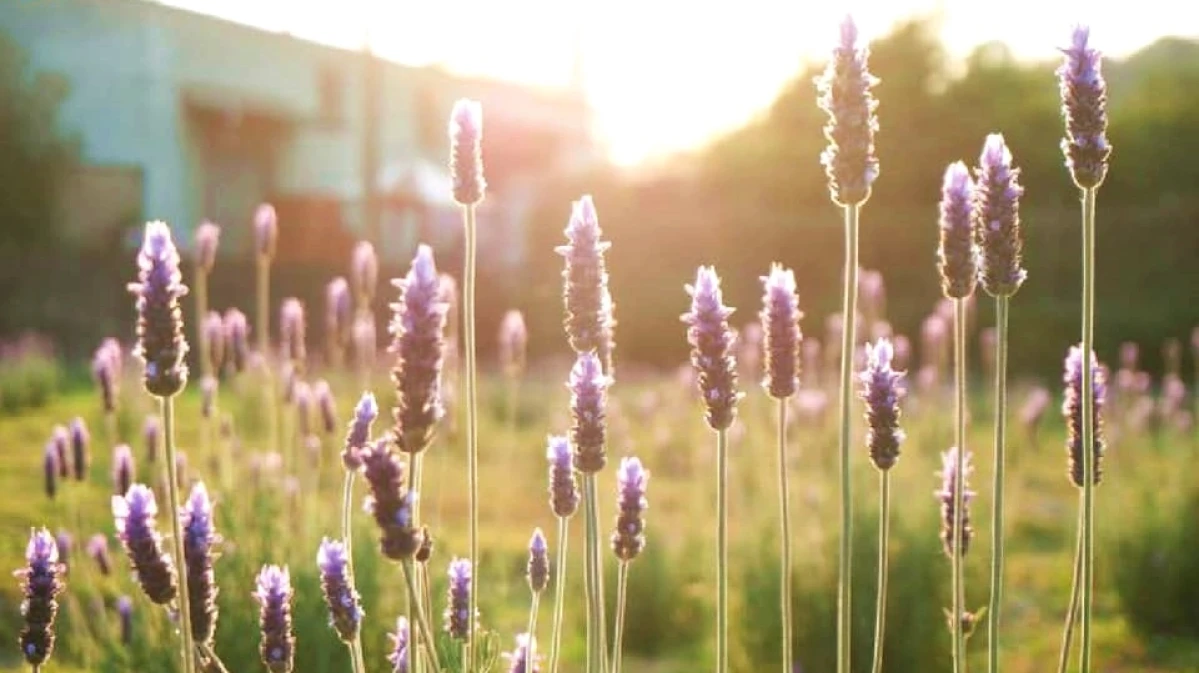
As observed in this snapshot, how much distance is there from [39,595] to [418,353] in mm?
909

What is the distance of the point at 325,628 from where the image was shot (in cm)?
389

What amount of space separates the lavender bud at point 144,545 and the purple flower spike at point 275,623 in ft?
0.60

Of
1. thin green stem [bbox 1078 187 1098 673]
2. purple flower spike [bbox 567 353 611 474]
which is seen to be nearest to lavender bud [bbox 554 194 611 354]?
purple flower spike [bbox 567 353 611 474]

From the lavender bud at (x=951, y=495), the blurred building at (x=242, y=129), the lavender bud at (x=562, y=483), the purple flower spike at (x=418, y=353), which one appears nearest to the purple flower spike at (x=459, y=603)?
the lavender bud at (x=562, y=483)

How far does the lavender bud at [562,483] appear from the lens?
2.47 metres

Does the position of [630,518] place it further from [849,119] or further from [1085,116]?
[1085,116]

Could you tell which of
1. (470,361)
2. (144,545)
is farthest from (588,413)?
(144,545)

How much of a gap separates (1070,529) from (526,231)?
53.2ft

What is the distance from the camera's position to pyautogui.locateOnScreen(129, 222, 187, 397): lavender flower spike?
195 cm

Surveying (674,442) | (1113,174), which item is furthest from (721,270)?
(674,442)

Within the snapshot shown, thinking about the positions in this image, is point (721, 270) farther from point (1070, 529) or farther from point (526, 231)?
point (1070, 529)

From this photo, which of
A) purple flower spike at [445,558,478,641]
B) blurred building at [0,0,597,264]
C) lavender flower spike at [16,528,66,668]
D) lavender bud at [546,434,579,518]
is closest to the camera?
lavender flower spike at [16,528,66,668]

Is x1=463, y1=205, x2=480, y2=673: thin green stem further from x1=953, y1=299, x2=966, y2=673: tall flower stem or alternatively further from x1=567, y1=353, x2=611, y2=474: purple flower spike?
x1=953, y1=299, x2=966, y2=673: tall flower stem

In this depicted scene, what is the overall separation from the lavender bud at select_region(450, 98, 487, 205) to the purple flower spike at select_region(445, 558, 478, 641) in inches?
26.4
